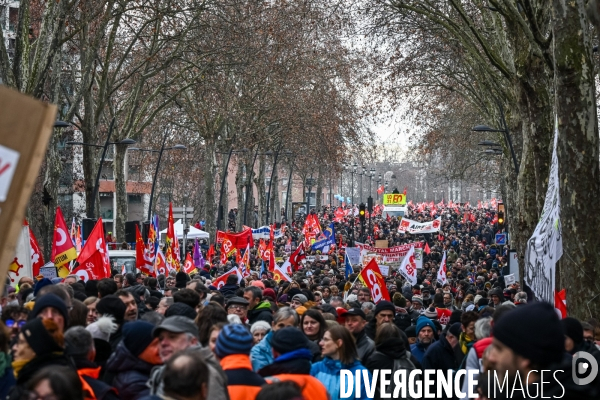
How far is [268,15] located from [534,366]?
30.9 m

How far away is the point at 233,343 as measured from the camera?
18.3 ft

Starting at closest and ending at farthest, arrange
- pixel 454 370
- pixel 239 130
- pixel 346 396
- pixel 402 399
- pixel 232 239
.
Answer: pixel 346 396, pixel 402 399, pixel 454 370, pixel 232 239, pixel 239 130

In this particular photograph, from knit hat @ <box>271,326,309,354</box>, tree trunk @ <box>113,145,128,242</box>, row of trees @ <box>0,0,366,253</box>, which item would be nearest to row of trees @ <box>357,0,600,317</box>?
row of trees @ <box>0,0,366,253</box>

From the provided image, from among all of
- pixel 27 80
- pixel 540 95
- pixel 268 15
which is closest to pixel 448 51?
pixel 268 15

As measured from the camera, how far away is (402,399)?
6.95m

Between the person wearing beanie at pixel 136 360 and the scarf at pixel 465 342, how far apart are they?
11.2 feet

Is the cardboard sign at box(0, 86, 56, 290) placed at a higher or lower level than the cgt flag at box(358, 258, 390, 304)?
higher

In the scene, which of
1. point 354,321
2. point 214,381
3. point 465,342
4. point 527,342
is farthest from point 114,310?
point 527,342

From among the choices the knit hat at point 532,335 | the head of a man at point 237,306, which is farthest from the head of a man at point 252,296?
the knit hat at point 532,335

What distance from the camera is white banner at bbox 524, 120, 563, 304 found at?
9910 mm

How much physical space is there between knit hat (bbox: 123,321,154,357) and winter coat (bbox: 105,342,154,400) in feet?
0.10

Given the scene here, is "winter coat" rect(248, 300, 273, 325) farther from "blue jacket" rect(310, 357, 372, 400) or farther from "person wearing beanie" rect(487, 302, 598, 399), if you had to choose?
"person wearing beanie" rect(487, 302, 598, 399)

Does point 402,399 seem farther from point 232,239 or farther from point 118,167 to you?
point 118,167

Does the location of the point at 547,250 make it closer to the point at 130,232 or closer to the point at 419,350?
the point at 419,350
